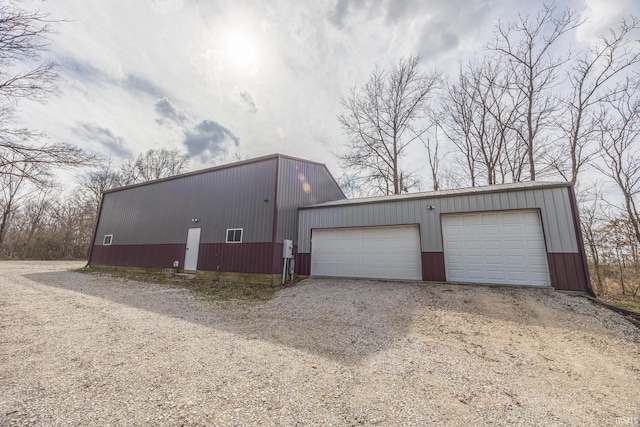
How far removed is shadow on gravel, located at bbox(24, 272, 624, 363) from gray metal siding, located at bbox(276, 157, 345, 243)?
303cm

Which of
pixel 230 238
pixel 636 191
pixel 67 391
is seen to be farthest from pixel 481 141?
pixel 67 391

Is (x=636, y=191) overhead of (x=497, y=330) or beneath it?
overhead

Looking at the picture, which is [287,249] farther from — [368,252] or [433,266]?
[433,266]

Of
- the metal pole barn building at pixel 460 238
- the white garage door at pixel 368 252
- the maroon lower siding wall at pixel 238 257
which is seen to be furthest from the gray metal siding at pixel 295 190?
the white garage door at pixel 368 252

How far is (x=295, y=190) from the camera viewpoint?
439 inches

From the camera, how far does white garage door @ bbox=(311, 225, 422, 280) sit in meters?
8.53

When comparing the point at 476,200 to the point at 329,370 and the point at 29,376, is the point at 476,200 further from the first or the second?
the point at 29,376

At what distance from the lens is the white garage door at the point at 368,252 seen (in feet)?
28.0

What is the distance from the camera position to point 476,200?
773 centimetres

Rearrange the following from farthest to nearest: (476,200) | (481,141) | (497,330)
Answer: (481,141)
(476,200)
(497,330)

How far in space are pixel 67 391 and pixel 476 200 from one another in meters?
9.31

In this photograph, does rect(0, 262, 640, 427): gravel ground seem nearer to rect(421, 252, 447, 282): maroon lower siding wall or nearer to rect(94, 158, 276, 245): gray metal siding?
rect(421, 252, 447, 282): maroon lower siding wall

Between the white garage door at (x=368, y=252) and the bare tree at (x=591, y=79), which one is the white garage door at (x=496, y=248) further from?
the bare tree at (x=591, y=79)

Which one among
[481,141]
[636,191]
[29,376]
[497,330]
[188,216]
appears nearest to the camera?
[29,376]
